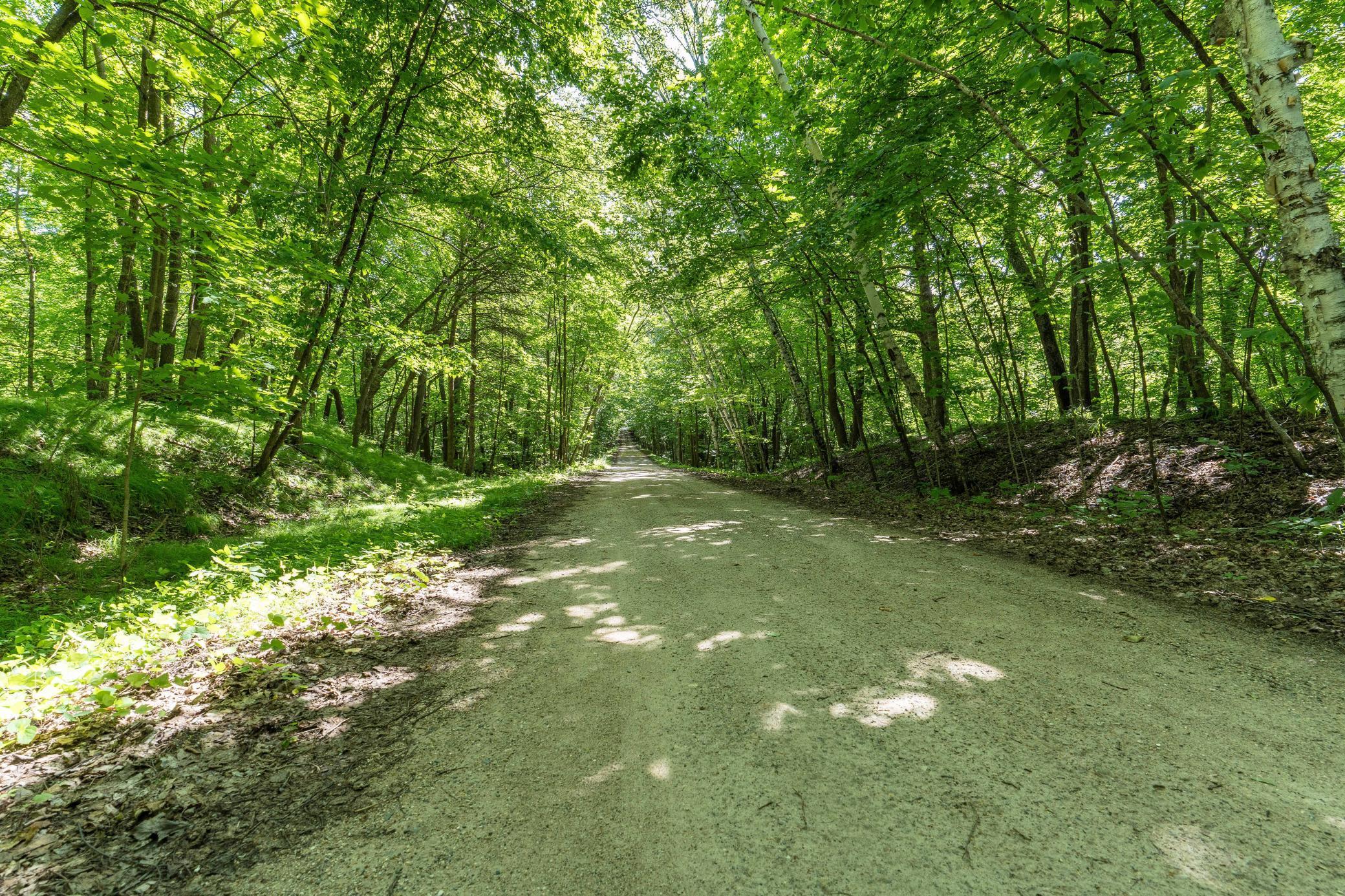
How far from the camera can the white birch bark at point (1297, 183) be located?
3.36m

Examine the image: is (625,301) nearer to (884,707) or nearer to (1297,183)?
(1297,183)

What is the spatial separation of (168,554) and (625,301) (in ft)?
35.5

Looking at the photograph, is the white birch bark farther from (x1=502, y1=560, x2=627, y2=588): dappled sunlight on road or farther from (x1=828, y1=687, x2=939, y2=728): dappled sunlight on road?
(x1=502, y1=560, x2=627, y2=588): dappled sunlight on road

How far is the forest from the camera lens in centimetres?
205

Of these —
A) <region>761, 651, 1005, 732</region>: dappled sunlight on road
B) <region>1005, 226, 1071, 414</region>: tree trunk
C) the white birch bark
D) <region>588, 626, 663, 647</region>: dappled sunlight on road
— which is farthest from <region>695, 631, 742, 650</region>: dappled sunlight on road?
<region>1005, 226, 1071, 414</region>: tree trunk

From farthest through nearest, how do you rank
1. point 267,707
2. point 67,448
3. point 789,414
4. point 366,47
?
1. point 789,414
2. point 366,47
3. point 67,448
4. point 267,707

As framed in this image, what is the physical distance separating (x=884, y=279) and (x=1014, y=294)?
8.27ft

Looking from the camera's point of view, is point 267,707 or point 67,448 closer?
point 267,707

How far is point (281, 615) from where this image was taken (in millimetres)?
3539

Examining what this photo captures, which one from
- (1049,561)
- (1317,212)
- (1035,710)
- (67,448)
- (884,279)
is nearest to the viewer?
(1035,710)

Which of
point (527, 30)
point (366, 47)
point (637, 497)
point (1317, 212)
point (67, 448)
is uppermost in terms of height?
point (527, 30)

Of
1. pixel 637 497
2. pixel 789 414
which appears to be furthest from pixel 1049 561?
pixel 789 414

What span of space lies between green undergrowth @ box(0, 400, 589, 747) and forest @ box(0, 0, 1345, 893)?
5 cm

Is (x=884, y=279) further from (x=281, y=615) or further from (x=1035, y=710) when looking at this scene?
(x=281, y=615)
